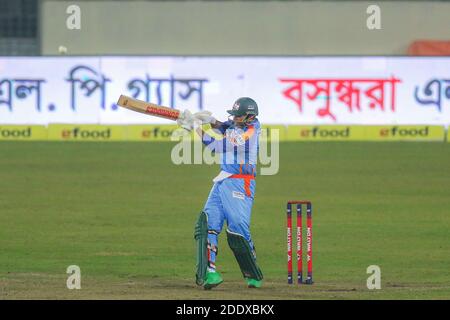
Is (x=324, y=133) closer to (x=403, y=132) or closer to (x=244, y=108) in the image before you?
(x=403, y=132)

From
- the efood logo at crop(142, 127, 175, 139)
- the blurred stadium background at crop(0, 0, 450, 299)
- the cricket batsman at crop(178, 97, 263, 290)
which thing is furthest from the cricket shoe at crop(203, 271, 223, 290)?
the efood logo at crop(142, 127, 175, 139)

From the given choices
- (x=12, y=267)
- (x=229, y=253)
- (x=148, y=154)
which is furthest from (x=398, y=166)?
(x=12, y=267)

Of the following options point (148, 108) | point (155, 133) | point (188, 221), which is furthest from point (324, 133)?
point (148, 108)

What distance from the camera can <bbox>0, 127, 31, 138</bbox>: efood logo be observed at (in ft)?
130

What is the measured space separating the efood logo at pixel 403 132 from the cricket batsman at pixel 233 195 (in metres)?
26.1

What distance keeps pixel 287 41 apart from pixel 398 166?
14181 mm

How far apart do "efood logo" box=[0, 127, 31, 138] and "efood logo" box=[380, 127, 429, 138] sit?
1090 cm

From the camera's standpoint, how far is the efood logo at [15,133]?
39.7 m

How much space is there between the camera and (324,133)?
1586 inches

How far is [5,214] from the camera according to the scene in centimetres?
2330

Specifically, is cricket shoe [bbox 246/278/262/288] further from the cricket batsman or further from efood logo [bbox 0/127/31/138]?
efood logo [bbox 0/127/31/138]

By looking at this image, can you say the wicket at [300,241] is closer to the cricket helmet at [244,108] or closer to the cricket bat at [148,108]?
the cricket helmet at [244,108]

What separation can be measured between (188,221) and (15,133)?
18220 millimetres
